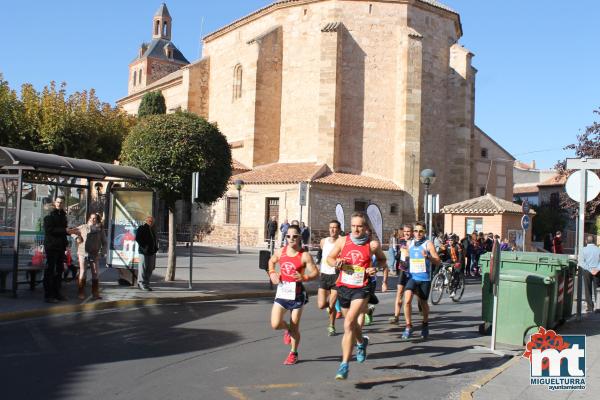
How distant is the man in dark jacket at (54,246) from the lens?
1077cm

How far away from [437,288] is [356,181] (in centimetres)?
1961

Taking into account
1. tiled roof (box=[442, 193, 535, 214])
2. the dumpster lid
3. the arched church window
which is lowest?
the dumpster lid

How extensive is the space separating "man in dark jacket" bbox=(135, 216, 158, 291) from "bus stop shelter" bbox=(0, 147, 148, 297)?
1.17m

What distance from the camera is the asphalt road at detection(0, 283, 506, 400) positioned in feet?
18.9

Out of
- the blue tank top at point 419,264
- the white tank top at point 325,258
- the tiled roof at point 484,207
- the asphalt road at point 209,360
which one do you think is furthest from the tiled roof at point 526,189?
the blue tank top at point 419,264

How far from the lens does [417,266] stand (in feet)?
29.1

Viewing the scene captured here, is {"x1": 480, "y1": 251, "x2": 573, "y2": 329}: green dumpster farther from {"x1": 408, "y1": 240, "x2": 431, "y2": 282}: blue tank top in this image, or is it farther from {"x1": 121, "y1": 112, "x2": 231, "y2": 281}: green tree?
{"x1": 121, "y1": 112, "x2": 231, "y2": 281}: green tree

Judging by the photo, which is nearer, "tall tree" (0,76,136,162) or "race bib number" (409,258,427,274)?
"race bib number" (409,258,427,274)

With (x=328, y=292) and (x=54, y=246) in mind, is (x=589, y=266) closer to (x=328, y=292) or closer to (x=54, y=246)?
(x=328, y=292)

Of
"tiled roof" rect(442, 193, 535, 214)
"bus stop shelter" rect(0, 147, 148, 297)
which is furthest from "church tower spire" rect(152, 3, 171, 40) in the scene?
"bus stop shelter" rect(0, 147, 148, 297)

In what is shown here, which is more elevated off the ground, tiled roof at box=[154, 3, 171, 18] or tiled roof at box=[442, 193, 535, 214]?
tiled roof at box=[154, 3, 171, 18]

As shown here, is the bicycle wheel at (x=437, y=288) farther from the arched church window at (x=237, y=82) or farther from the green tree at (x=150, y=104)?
the green tree at (x=150, y=104)

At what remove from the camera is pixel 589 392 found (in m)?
5.89

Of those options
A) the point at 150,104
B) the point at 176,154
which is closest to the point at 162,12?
the point at 150,104
